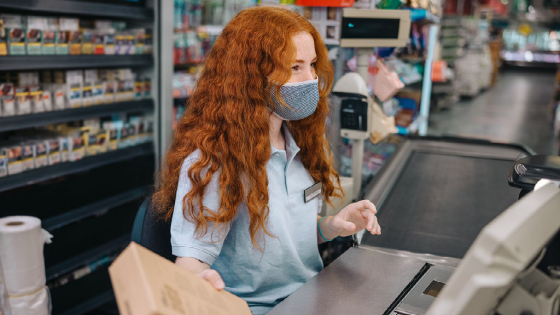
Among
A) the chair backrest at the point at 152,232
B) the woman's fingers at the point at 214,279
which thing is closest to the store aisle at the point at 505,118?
the chair backrest at the point at 152,232

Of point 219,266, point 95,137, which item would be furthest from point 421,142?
point 219,266

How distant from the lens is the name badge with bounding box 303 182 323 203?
154 centimetres

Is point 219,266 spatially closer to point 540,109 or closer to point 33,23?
point 33,23

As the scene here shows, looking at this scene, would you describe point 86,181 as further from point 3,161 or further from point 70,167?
point 3,161

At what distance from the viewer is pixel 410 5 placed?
10.3ft

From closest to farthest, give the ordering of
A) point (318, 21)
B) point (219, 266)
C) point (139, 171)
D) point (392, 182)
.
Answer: point (219, 266)
point (318, 21)
point (392, 182)
point (139, 171)

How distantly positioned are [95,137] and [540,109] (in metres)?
11.5

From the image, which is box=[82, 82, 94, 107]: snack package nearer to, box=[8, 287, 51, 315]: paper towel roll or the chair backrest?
box=[8, 287, 51, 315]: paper towel roll

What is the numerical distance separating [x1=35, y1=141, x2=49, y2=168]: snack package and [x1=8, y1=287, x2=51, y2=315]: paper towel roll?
2.78 ft

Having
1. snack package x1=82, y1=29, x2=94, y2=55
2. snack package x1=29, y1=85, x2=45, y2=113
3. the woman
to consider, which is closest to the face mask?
the woman

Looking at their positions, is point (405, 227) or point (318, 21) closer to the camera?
point (405, 227)

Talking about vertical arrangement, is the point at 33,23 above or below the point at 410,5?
below

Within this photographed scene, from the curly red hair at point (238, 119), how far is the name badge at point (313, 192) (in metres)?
0.18

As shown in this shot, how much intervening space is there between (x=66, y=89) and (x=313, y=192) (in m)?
2.06
